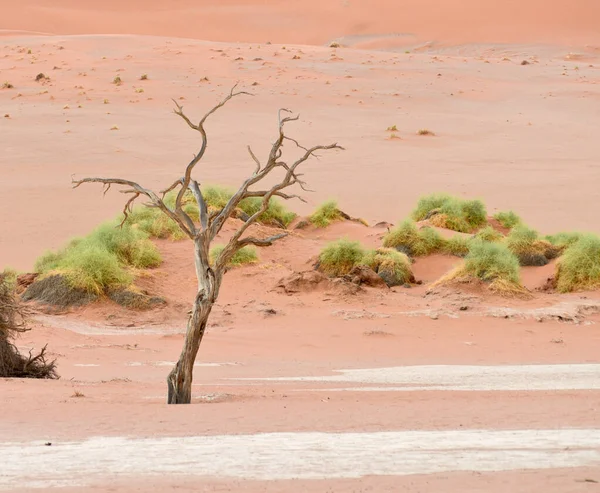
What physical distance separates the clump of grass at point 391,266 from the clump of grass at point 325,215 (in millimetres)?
3772

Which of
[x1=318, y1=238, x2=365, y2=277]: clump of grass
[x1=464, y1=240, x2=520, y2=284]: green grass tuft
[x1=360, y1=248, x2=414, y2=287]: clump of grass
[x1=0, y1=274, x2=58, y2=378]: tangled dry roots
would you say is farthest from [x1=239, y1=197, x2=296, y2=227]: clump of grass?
[x1=0, y1=274, x2=58, y2=378]: tangled dry roots

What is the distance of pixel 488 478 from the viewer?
6.37 m

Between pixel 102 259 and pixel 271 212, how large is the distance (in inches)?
242

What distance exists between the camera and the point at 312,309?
19297mm

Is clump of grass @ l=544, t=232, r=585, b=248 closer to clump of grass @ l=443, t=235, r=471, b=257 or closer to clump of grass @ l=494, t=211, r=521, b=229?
clump of grass @ l=443, t=235, r=471, b=257

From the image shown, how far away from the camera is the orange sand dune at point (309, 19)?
9044 cm

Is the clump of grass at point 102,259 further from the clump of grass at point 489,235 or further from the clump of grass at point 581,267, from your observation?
the clump of grass at point 581,267

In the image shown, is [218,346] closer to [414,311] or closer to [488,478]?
[414,311]

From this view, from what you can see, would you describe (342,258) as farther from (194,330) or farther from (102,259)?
(194,330)

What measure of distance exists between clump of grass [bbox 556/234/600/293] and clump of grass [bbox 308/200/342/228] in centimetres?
644

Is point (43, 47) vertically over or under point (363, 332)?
over

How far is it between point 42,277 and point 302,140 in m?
18.7

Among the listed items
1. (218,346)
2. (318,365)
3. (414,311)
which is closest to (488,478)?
(318,365)

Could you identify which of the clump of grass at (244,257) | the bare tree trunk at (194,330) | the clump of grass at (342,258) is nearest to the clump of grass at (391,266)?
the clump of grass at (342,258)
